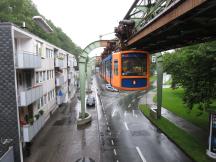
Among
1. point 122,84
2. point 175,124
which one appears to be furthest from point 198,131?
point 122,84

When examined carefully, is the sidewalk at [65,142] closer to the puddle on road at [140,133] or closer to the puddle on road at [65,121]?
the puddle on road at [65,121]

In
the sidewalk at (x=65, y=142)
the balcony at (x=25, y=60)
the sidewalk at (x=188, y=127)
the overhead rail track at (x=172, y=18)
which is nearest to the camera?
the overhead rail track at (x=172, y=18)

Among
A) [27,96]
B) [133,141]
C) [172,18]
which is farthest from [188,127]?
[172,18]

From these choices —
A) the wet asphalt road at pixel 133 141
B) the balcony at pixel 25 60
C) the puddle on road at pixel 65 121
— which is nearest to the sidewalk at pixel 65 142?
the puddle on road at pixel 65 121

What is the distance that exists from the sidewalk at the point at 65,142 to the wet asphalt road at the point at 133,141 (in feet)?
3.07

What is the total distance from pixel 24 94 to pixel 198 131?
16666 mm

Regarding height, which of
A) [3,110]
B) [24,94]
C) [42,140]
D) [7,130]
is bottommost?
[42,140]

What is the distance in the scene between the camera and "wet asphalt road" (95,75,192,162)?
53.6 ft

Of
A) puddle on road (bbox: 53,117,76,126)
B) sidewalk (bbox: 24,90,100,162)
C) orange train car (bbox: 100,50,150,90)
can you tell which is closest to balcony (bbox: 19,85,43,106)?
sidewalk (bbox: 24,90,100,162)

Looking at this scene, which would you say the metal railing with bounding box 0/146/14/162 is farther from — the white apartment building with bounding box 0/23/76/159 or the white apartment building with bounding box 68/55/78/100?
the white apartment building with bounding box 68/55/78/100

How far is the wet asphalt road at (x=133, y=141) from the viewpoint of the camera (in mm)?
16328

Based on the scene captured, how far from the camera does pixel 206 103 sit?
17344mm

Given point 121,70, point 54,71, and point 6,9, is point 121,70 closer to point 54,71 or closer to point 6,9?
point 54,71

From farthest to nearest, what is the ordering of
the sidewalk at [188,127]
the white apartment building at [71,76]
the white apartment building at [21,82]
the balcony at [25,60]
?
the white apartment building at [71,76]
the sidewalk at [188,127]
the balcony at [25,60]
the white apartment building at [21,82]
